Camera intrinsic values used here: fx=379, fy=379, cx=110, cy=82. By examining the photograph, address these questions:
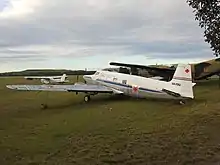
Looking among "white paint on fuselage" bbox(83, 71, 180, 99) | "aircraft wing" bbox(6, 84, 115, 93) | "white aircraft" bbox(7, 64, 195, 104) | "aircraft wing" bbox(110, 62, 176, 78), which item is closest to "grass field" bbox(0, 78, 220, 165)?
"white aircraft" bbox(7, 64, 195, 104)

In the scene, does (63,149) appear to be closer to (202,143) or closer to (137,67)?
(202,143)

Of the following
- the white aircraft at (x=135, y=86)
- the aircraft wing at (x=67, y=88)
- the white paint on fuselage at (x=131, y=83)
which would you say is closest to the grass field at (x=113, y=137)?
the white aircraft at (x=135, y=86)

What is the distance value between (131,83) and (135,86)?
0.53 m

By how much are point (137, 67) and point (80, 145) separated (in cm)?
2625

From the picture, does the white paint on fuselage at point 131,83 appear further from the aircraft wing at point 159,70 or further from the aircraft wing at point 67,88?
the aircraft wing at point 159,70

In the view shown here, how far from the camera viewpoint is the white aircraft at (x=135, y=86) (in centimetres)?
1995

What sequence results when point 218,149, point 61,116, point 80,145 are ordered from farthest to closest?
1. point 61,116
2. point 80,145
3. point 218,149

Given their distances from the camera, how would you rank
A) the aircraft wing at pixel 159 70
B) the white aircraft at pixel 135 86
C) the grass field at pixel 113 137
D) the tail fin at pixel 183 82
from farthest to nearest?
the aircraft wing at pixel 159 70 < the white aircraft at pixel 135 86 < the tail fin at pixel 183 82 < the grass field at pixel 113 137

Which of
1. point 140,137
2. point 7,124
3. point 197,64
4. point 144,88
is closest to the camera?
point 140,137

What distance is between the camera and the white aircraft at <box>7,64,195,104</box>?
19953 millimetres

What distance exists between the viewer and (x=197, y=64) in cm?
3434

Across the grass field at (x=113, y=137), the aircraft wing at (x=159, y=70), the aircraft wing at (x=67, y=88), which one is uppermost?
the aircraft wing at (x=159, y=70)

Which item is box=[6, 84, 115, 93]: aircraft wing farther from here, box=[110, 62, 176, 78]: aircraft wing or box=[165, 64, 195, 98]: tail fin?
box=[110, 62, 176, 78]: aircraft wing

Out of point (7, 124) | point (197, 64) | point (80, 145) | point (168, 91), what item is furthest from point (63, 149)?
point (197, 64)
